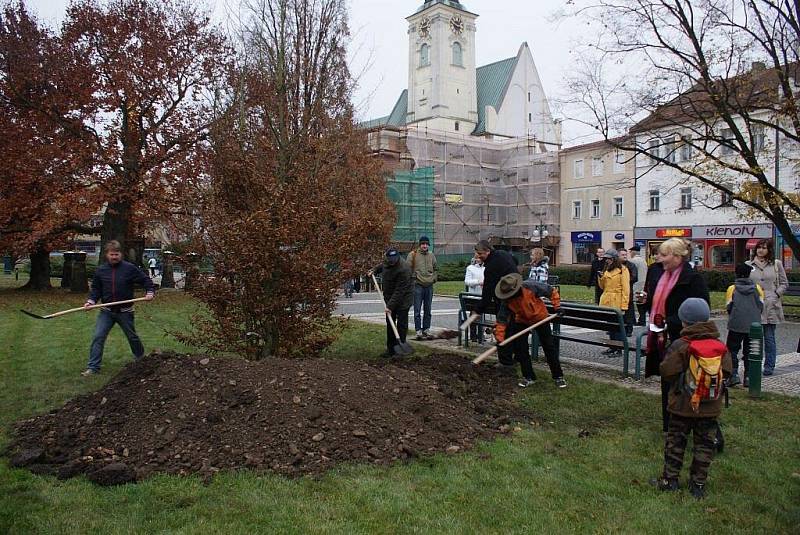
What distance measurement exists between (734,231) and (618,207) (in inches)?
378

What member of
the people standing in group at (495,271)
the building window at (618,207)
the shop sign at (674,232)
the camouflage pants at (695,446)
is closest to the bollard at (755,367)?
the people standing in group at (495,271)

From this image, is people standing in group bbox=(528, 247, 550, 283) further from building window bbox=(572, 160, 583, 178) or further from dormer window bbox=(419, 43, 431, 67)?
dormer window bbox=(419, 43, 431, 67)

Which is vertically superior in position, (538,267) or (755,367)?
(538,267)

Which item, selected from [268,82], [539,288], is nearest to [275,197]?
[539,288]

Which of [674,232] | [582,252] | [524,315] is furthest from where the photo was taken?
[582,252]

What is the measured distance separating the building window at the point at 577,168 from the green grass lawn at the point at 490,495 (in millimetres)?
47518

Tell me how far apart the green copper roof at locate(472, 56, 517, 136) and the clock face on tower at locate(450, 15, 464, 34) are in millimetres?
6271

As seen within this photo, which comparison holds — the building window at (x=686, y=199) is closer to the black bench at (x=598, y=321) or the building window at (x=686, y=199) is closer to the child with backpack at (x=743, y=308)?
the child with backpack at (x=743, y=308)

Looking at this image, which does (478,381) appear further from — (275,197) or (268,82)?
(268,82)

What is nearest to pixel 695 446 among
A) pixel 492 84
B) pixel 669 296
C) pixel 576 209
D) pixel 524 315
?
pixel 669 296

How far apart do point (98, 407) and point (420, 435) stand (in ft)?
9.50

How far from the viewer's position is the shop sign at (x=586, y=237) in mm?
49928

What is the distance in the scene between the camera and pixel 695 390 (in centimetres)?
455

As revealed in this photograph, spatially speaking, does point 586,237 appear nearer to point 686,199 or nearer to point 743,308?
point 686,199
